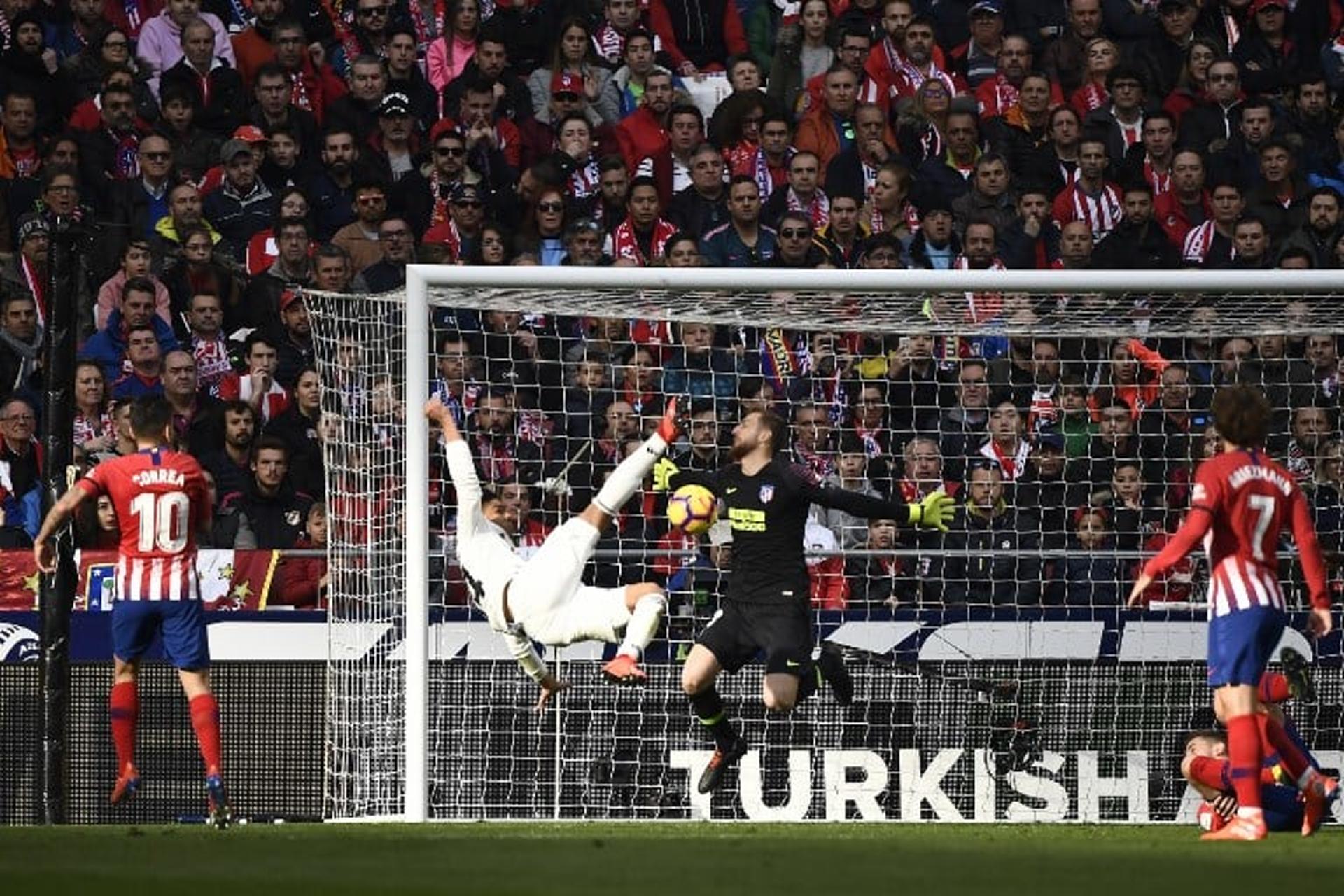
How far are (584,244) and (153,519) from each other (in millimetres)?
5754

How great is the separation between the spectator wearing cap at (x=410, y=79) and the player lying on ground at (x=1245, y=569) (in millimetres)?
9156

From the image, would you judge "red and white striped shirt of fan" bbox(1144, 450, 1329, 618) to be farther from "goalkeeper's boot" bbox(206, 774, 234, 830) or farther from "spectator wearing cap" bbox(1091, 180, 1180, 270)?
"spectator wearing cap" bbox(1091, 180, 1180, 270)

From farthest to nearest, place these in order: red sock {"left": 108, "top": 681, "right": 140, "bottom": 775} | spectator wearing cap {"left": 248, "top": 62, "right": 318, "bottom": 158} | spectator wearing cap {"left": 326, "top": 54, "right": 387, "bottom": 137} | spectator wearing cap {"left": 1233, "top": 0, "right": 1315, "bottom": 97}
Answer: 1. spectator wearing cap {"left": 1233, "top": 0, "right": 1315, "bottom": 97}
2. spectator wearing cap {"left": 326, "top": 54, "right": 387, "bottom": 137}
3. spectator wearing cap {"left": 248, "top": 62, "right": 318, "bottom": 158}
4. red sock {"left": 108, "top": 681, "right": 140, "bottom": 775}

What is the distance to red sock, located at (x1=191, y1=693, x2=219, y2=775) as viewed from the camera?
40.8 ft

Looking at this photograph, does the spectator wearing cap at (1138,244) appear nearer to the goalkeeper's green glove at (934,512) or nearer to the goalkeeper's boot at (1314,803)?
the goalkeeper's green glove at (934,512)

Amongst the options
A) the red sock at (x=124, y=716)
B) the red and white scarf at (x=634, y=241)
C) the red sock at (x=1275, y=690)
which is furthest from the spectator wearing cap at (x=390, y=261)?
the red sock at (x=1275, y=690)

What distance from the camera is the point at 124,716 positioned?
41.4 feet

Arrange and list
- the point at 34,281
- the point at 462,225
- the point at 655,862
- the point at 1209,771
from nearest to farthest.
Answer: the point at 655,862 < the point at 1209,771 < the point at 34,281 < the point at 462,225

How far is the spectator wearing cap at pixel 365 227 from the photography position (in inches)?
691

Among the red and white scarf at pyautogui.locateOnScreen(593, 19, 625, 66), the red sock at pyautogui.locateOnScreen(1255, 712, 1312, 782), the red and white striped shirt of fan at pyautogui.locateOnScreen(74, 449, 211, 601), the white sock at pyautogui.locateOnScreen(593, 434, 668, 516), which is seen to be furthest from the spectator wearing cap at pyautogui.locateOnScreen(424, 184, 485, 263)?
the red sock at pyautogui.locateOnScreen(1255, 712, 1312, 782)

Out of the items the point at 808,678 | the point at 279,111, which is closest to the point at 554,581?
the point at 808,678

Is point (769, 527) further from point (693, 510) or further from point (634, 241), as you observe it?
point (634, 241)

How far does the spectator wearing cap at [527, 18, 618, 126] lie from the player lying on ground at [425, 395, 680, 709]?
6110mm

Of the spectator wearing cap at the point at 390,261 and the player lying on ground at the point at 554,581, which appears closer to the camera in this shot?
the player lying on ground at the point at 554,581
